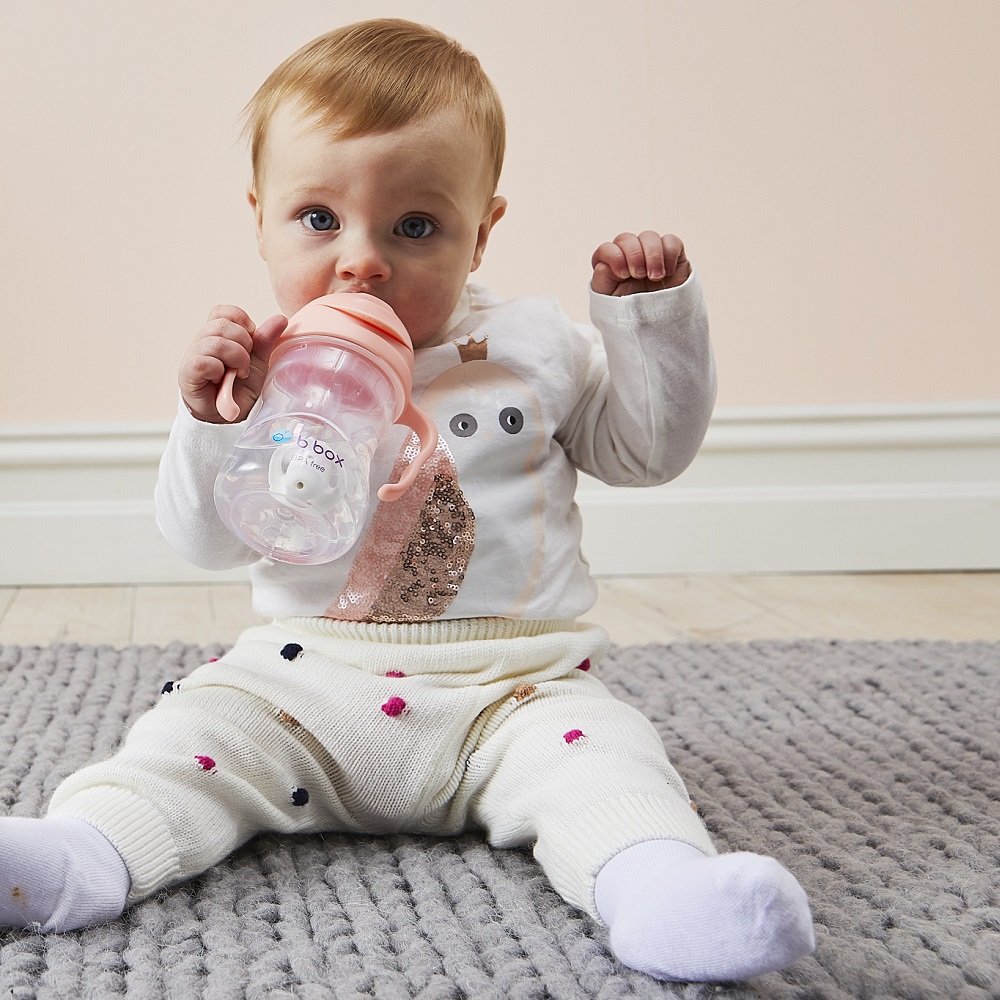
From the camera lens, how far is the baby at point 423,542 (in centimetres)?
66

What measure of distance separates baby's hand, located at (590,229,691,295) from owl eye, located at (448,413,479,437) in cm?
12

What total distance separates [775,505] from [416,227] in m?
0.91

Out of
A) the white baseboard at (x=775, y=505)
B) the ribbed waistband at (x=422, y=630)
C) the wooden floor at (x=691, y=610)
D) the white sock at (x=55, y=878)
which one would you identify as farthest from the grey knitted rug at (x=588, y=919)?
the white baseboard at (x=775, y=505)

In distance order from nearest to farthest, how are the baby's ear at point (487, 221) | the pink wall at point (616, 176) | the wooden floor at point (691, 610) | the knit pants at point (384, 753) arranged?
1. the knit pants at point (384, 753)
2. the baby's ear at point (487, 221)
3. the wooden floor at point (691, 610)
4. the pink wall at point (616, 176)

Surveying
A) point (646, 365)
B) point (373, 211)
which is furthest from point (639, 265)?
point (373, 211)

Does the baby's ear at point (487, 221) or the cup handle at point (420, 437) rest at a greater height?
the baby's ear at point (487, 221)

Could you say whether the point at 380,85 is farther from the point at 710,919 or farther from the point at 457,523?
the point at 710,919

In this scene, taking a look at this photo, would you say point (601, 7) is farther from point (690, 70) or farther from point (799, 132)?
point (799, 132)

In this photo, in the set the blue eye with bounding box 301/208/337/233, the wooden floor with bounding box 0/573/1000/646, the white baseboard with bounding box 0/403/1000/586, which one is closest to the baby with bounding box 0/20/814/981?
the blue eye with bounding box 301/208/337/233

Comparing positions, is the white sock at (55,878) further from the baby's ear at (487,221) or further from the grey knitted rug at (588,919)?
the baby's ear at (487,221)

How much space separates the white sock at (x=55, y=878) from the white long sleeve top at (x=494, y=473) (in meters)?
0.22

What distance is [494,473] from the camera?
79cm

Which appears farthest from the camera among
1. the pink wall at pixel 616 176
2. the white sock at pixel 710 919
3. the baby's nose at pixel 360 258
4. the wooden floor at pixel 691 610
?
the pink wall at pixel 616 176

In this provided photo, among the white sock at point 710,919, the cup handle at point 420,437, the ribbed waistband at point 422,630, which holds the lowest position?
the ribbed waistband at point 422,630
